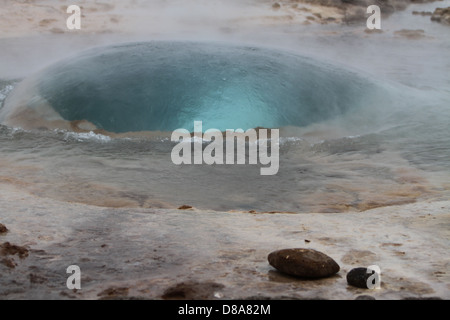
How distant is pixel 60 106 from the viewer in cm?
485

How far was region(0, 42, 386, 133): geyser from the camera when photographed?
467 centimetres

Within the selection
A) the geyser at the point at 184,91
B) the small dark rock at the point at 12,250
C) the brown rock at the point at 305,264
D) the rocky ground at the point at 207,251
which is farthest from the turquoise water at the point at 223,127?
the brown rock at the point at 305,264

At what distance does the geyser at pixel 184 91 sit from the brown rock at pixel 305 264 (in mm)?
2689

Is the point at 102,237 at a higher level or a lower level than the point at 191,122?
lower

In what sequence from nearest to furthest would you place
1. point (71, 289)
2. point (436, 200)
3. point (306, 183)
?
point (71, 289) < point (436, 200) < point (306, 183)

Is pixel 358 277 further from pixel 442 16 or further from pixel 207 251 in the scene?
pixel 442 16

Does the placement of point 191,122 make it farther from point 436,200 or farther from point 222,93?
point 436,200

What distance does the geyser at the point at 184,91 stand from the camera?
15.3ft

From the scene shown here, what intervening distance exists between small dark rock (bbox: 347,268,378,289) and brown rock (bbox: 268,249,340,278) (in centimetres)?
9

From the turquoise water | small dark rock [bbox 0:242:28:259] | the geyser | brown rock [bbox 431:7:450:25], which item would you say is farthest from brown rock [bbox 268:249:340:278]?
brown rock [bbox 431:7:450:25]

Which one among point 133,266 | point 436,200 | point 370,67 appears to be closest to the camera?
point 133,266

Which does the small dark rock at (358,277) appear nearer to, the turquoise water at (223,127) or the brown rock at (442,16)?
the turquoise water at (223,127)

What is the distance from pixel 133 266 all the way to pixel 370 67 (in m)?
6.67

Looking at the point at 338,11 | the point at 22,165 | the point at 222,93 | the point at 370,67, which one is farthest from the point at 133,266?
the point at 338,11
